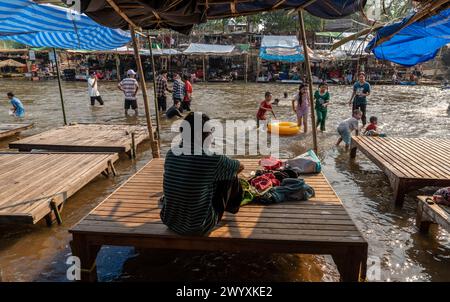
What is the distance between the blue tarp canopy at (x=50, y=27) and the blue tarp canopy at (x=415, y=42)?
18.7 feet

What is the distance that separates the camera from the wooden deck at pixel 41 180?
4.51 m

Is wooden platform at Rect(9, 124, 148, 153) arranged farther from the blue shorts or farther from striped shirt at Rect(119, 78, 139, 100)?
the blue shorts

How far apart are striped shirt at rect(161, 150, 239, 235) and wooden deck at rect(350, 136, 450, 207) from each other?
359 centimetres

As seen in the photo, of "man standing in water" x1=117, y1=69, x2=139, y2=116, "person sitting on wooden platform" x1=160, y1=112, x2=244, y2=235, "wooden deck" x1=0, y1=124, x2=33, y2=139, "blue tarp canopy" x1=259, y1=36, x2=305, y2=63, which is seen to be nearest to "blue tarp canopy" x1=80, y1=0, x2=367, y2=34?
"person sitting on wooden platform" x1=160, y1=112, x2=244, y2=235

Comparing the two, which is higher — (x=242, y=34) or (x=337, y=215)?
(x=242, y=34)

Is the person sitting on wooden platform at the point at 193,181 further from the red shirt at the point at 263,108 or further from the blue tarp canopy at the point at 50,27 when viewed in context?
the red shirt at the point at 263,108

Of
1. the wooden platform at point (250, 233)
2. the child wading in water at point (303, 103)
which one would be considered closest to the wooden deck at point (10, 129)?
the wooden platform at point (250, 233)

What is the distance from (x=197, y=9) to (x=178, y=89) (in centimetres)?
801

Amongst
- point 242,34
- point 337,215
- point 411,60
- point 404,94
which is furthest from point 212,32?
point 337,215

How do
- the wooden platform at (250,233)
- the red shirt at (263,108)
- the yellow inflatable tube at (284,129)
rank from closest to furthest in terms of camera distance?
the wooden platform at (250,233)
the yellow inflatable tube at (284,129)
the red shirt at (263,108)

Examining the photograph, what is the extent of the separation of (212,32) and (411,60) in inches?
1126

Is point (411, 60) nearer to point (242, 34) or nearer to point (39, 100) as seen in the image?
point (39, 100)
